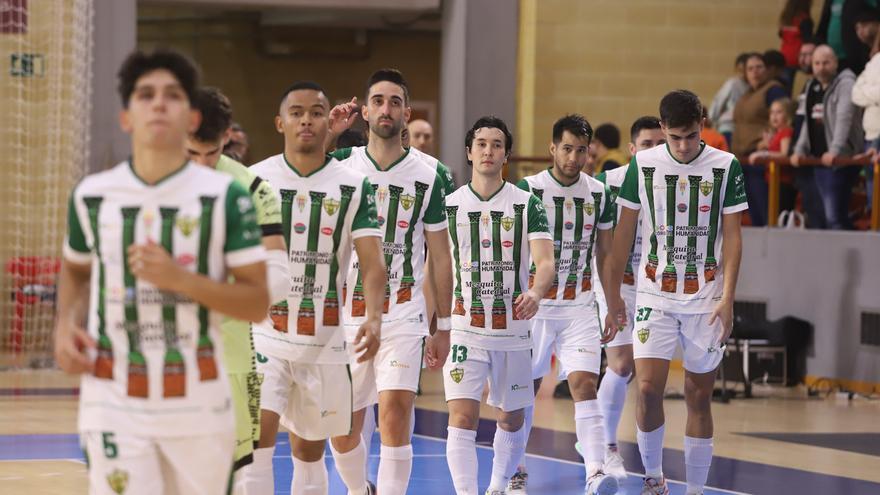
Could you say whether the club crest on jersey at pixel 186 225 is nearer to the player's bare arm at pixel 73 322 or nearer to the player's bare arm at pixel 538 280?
the player's bare arm at pixel 73 322

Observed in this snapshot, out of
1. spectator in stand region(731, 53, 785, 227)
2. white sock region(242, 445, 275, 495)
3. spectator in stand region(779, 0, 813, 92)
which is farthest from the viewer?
spectator in stand region(779, 0, 813, 92)

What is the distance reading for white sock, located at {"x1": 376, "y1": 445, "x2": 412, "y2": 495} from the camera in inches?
252

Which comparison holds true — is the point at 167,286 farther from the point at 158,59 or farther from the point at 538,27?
the point at 538,27

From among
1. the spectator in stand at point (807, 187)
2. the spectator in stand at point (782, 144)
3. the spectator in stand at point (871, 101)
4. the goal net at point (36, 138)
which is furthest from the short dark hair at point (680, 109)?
the goal net at point (36, 138)

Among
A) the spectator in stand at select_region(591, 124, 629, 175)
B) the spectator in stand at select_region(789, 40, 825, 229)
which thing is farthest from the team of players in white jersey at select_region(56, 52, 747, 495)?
the spectator in stand at select_region(789, 40, 825, 229)

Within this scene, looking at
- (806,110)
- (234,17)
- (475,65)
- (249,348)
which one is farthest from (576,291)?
(234,17)

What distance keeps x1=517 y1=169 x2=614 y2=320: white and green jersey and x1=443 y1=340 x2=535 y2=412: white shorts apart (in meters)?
0.89

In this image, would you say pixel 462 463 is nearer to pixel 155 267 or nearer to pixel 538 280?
pixel 538 280

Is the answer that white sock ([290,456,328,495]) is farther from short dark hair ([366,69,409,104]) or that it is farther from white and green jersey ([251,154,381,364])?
short dark hair ([366,69,409,104])

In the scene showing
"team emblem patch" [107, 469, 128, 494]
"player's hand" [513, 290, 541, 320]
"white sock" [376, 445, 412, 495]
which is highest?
"player's hand" [513, 290, 541, 320]

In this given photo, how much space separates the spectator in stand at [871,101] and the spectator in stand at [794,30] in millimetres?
2408

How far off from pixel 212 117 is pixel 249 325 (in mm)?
752

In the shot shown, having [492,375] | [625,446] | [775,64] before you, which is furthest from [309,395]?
[775,64]

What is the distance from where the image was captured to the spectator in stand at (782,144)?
552 inches
